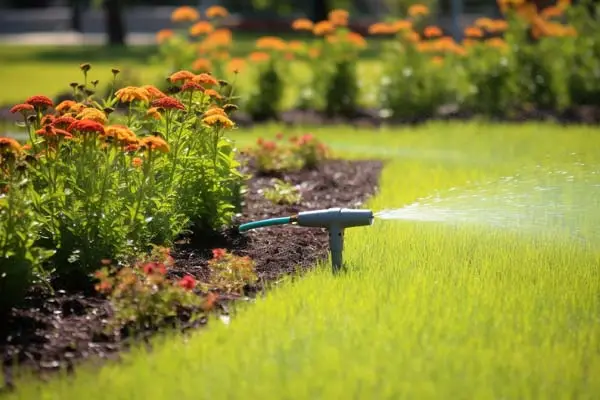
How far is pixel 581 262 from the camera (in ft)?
22.4

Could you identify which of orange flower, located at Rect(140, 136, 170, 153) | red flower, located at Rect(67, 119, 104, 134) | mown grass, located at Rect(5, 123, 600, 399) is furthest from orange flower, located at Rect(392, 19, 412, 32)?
red flower, located at Rect(67, 119, 104, 134)

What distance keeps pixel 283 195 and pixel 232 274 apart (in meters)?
2.59

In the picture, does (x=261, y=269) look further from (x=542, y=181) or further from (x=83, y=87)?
(x=542, y=181)

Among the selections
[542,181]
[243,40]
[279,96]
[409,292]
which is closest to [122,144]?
[409,292]

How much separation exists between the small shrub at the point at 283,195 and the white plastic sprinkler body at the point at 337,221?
2.23 meters

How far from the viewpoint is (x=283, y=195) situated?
8.73 meters

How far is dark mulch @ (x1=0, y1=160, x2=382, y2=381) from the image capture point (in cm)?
513

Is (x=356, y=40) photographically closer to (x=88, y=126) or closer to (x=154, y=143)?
(x=154, y=143)

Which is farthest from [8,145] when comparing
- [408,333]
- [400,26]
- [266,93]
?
[266,93]

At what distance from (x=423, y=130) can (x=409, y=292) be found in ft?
24.9

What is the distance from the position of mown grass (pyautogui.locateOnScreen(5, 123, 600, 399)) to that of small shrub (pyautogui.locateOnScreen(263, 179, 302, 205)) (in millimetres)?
999

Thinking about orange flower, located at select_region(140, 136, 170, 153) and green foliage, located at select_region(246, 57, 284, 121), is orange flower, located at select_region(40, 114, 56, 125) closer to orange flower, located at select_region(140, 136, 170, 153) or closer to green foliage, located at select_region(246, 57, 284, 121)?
orange flower, located at select_region(140, 136, 170, 153)

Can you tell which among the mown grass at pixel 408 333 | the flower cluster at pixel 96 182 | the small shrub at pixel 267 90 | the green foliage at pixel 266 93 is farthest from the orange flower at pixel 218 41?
the flower cluster at pixel 96 182

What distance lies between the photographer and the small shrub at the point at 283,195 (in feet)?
28.6
